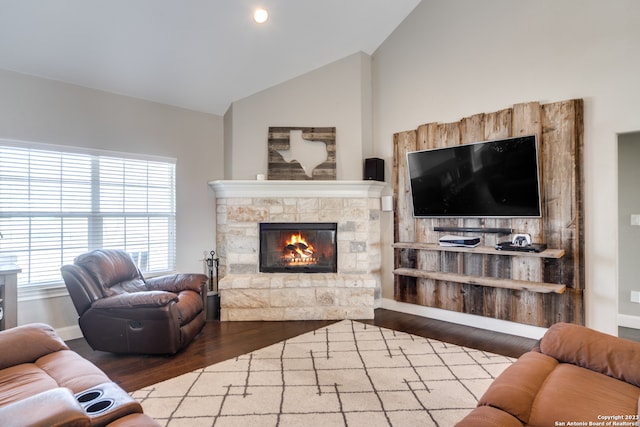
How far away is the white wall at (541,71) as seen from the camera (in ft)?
10.5

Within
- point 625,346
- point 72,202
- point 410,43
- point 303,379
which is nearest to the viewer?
point 625,346

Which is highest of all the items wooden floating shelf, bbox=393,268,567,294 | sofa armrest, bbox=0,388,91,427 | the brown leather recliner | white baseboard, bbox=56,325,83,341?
sofa armrest, bbox=0,388,91,427

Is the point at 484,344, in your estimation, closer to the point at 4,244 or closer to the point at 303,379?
the point at 303,379

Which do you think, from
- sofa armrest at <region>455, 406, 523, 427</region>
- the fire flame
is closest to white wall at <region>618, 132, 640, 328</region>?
the fire flame

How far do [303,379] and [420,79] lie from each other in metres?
3.60

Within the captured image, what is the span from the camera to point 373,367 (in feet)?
9.75

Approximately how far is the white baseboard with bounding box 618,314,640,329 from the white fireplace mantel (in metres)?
2.95

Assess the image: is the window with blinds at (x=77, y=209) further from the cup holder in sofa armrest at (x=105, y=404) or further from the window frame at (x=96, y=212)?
the cup holder in sofa armrest at (x=105, y=404)

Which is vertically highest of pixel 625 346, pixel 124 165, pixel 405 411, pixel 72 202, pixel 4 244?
pixel 124 165

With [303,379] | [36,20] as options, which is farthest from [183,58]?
[303,379]

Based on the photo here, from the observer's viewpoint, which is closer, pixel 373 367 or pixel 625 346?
pixel 625 346

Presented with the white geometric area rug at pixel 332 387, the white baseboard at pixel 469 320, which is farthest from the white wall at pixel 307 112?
the white geometric area rug at pixel 332 387

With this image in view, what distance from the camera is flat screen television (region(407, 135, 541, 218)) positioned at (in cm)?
355

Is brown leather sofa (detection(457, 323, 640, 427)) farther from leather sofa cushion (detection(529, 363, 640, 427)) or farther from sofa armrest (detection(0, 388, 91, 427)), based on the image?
sofa armrest (detection(0, 388, 91, 427))
